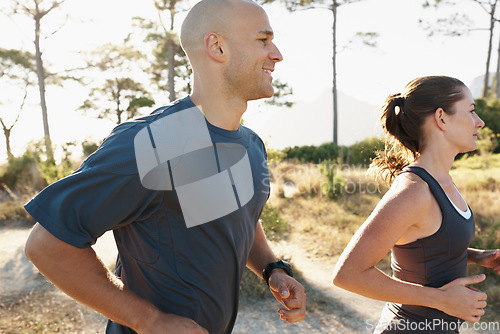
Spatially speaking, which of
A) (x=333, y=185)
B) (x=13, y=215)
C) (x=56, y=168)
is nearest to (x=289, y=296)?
(x=333, y=185)

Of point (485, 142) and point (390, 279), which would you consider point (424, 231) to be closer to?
point (390, 279)

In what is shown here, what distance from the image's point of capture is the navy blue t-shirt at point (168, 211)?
982 millimetres

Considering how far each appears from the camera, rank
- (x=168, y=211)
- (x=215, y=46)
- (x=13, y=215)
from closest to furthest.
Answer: (x=168, y=211) < (x=215, y=46) < (x=13, y=215)

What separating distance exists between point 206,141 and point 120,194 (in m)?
0.33

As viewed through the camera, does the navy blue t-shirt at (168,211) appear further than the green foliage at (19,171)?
No

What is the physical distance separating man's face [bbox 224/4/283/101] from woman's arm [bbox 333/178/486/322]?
625mm

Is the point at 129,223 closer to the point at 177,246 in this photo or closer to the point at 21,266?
the point at 177,246

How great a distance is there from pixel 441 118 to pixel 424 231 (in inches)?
19.3

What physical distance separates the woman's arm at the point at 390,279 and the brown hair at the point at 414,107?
1.20 ft

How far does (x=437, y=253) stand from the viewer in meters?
1.47

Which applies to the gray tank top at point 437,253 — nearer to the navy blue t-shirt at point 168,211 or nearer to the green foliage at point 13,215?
the navy blue t-shirt at point 168,211

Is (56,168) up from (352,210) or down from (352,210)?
up

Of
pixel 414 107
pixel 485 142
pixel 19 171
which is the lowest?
pixel 19 171

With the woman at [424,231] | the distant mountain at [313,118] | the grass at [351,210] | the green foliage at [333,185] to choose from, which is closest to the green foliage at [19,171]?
the grass at [351,210]
